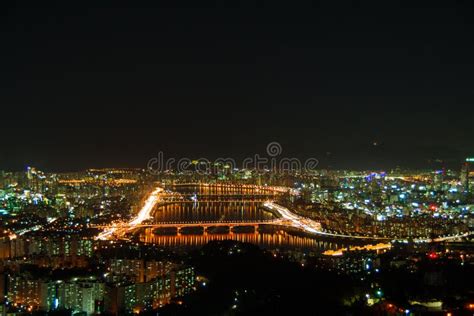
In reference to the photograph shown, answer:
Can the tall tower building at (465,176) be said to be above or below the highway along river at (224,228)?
above

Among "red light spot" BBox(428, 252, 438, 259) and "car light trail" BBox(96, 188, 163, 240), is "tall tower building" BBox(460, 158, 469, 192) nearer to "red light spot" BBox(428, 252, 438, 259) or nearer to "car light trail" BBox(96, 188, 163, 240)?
"car light trail" BBox(96, 188, 163, 240)

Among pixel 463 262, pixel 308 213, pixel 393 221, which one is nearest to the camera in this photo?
pixel 463 262

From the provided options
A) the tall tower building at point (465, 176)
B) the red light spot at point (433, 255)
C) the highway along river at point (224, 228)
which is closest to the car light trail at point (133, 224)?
the highway along river at point (224, 228)

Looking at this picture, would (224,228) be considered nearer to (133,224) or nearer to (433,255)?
(133,224)

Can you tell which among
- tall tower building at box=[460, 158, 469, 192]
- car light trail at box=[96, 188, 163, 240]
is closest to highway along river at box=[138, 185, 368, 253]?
car light trail at box=[96, 188, 163, 240]

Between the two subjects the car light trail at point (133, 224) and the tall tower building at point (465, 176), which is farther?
the tall tower building at point (465, 176)

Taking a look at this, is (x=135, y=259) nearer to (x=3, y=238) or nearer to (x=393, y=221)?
(x=3, y=238)

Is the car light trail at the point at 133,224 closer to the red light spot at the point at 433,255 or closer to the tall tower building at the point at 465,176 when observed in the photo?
the red light spot at the point at 433,255

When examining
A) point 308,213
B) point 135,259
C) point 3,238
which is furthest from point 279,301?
point 308,213

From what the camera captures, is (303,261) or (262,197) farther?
(262,197)

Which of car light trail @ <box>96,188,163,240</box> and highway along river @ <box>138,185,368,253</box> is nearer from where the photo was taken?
highway along river @ <box>138,185,368,253</box>

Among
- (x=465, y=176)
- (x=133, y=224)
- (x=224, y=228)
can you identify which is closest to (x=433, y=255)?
(x=224, y=228)
